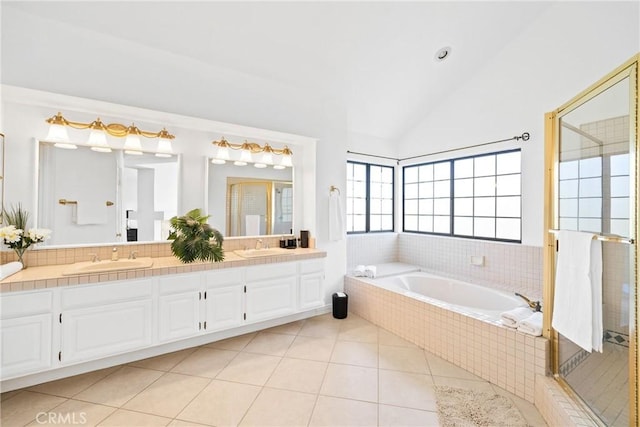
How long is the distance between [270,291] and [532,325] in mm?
2252

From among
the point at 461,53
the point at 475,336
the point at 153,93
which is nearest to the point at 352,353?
the point at 475,336

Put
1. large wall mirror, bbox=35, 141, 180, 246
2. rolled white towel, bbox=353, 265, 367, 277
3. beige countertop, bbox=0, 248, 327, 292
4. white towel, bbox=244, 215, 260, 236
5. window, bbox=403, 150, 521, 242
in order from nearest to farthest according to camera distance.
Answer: beige countertop, bbox=0, 248, 327, 292 → large wall mirror, bbox=35, 141, 180, 246 → white towel, bbox=244, 215, 260, 236 → window, bbox=403, 150, 521, 242 → rolled white towel, bbox=353, 265, 367, 277

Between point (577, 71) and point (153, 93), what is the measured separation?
166 inches

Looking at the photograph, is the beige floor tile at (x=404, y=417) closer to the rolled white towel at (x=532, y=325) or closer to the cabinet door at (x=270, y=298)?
the rolled white towel at (x=532, y=325)

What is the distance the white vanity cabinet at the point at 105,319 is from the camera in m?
1.98

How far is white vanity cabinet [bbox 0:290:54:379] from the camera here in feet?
5.89

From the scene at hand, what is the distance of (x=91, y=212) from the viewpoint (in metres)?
2.48

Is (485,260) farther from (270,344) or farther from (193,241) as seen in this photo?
(193,241)

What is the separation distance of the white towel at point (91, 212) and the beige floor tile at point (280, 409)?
210cm

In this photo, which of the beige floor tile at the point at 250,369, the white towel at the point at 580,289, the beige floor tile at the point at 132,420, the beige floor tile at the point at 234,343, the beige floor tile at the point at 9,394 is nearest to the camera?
the white towel at the point at 580,289

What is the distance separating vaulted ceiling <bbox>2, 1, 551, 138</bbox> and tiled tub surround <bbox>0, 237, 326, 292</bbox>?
1386 millimetres

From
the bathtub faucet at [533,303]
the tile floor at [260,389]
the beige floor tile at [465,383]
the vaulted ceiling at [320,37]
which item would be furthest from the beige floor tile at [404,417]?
the vaulted ceiling at [320,37]

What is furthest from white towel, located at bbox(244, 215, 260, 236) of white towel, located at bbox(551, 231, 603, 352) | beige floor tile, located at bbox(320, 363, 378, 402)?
white towel, located at bbox(551, 231, 603, 352)

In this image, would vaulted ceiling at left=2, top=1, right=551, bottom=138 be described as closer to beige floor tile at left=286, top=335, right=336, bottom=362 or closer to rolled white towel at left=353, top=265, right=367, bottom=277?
rolled white towel at left=353, top=265, right=367, bottom=277
